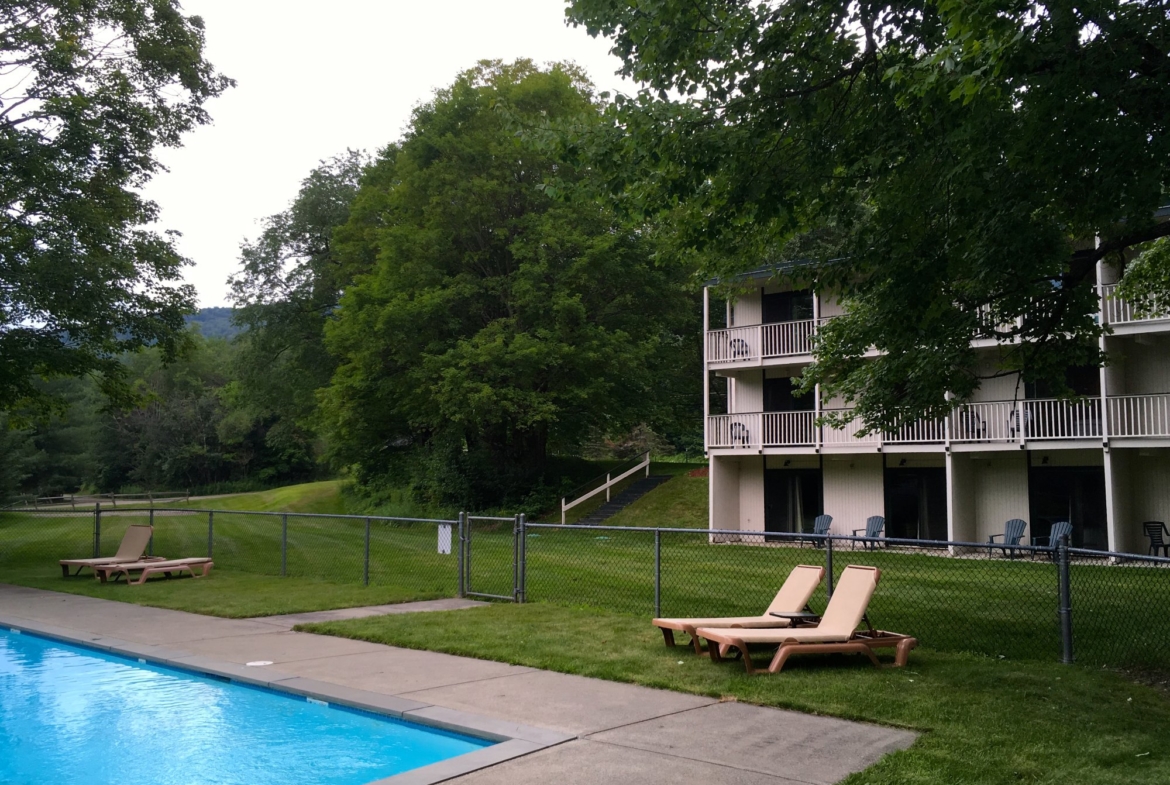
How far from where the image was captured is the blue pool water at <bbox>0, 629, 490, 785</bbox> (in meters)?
6.96

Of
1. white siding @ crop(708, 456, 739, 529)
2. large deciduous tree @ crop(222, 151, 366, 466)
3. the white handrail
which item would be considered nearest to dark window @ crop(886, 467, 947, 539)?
white siding @ crop(708, 456, 739, 529)

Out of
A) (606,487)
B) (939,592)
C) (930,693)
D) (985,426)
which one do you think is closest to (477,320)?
(606,487)

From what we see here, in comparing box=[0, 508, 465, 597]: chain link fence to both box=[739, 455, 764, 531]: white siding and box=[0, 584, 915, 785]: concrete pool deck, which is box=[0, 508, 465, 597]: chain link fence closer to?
box=[0, 584, 915, 785]: concrete pool deck

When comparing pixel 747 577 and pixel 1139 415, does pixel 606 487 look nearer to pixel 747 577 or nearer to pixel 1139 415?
pixel 1139 415

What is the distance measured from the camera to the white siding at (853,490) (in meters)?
28.4

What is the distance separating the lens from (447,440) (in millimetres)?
39094

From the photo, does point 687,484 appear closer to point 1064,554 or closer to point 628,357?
point 628,357

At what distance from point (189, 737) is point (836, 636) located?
585 centimetres

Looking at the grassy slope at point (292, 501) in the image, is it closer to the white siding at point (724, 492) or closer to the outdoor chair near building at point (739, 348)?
the white siding at point (724, 492)

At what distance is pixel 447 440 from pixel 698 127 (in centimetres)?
2980

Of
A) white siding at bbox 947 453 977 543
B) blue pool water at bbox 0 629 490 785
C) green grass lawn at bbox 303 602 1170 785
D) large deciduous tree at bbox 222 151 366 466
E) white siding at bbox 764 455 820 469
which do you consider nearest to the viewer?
green grass lawn at bbox 303 602 1170 785

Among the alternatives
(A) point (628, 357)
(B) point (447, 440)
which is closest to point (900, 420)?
(A) point (628, 357)

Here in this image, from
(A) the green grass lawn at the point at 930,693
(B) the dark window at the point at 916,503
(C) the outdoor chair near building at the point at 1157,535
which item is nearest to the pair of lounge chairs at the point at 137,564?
(A) the green grass lawn at the point at 930,693

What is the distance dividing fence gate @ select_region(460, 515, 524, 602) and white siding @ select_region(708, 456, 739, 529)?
31.7 ft
